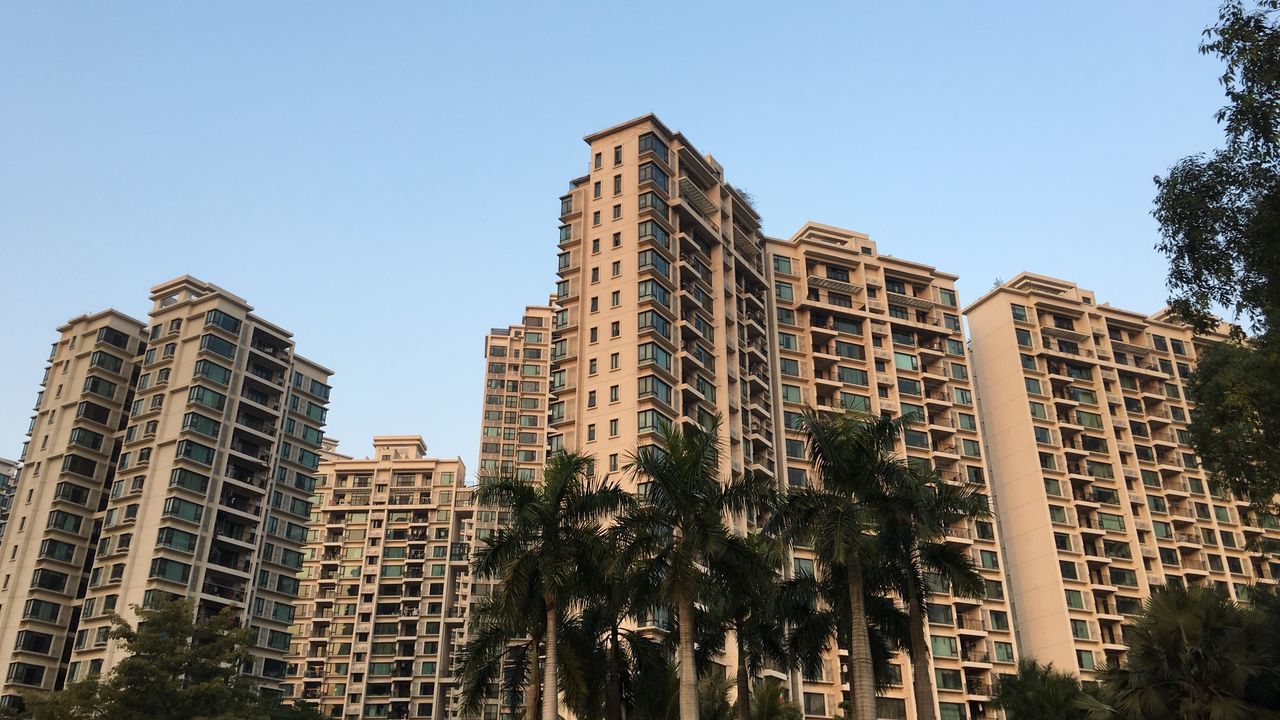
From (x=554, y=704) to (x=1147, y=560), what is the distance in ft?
290

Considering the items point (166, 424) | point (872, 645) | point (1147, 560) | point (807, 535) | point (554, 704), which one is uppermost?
point (166, 424)

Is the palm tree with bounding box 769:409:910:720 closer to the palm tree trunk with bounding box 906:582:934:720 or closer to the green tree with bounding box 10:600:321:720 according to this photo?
the palm tree trunk with bounding box 906:582:934:720

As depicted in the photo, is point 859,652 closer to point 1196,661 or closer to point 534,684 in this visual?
point 1196,661

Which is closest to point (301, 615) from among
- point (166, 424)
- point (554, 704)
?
point (166, 424)

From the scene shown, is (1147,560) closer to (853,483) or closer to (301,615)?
(853,483)

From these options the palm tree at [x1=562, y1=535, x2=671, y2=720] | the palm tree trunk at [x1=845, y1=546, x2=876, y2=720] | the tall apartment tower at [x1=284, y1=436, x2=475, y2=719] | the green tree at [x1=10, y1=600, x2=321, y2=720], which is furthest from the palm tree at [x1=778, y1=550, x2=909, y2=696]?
the tall apartment tower at [x1=284, y1=436, x2=475, y2=719]

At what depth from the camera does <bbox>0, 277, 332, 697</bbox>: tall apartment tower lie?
283 feet

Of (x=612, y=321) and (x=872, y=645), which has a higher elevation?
(x=612, y=321)

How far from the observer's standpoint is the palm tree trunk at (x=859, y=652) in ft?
110

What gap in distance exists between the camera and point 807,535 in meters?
35.9

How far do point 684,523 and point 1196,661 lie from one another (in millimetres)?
16564

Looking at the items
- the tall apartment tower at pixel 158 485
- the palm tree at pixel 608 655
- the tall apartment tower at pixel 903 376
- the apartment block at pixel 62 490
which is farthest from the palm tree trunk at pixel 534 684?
the apartment block at pixel 62 490

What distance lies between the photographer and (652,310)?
80938 mm

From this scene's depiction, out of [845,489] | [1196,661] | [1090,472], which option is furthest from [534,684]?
[1090,472]
